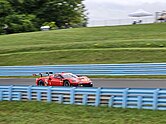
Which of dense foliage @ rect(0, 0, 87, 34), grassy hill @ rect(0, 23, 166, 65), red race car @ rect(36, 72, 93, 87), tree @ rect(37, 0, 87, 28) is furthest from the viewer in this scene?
tree @ rect(37, 0, 87, 28)

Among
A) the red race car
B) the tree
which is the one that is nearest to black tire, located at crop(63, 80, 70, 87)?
the red race car

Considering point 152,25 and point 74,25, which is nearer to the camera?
point 152,25

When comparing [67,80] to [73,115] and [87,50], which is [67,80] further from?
[87,50]

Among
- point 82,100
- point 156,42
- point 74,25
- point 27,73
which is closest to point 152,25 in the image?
point 156,42

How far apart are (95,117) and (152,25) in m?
40.0

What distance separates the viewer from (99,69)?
25469mm

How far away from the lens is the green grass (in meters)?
12.7

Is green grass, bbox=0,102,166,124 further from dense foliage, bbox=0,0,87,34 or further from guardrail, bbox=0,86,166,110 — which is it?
dense foliage, bbox=0,0,87,34

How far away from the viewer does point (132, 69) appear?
24.6 metres

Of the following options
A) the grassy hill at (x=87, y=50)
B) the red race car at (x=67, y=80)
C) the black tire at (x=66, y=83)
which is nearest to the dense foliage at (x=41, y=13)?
the grassy hill at (x=87, y=50)

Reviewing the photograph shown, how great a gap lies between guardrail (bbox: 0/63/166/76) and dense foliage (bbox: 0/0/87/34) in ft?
114

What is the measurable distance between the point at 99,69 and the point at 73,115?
11.8 meters

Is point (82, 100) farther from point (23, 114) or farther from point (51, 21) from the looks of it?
point (51, 21)

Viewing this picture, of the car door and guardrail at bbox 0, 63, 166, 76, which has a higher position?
the car door
